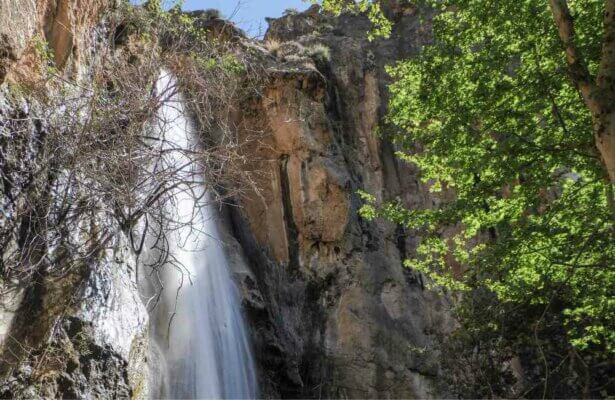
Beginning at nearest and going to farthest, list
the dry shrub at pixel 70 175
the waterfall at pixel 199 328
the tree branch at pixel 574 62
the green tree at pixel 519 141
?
the tree branch at pixel 574 62
the dry shrub at pixel 70 175
the green tree at pixel 519 141
the waterfall at pixel 199 328

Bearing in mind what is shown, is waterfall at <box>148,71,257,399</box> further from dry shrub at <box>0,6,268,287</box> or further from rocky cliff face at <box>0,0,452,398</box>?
dry shrub at <box>0,6,268,287</box>

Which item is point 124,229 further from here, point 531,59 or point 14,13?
point 531,59

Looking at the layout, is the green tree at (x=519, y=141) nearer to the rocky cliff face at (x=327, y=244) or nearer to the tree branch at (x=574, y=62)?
the tree branch at (x=574, y=62)

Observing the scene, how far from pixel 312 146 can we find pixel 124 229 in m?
9.10

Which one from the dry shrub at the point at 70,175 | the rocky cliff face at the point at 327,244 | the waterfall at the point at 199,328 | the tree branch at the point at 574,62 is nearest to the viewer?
the tree branch at the point at 574,62

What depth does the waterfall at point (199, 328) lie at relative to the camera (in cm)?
1030

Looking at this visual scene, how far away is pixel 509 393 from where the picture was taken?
10477mm

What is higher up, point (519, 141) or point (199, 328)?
point (519, 141)

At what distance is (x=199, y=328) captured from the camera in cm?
1133

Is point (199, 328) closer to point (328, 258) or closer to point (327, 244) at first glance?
point (328, 258)

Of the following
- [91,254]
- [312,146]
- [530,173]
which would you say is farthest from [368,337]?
[91,254]

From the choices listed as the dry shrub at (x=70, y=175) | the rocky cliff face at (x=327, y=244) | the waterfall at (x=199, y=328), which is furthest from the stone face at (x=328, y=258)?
the dry shrub at (x=70, y=175)

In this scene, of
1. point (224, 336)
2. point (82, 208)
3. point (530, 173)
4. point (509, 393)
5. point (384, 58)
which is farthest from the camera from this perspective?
point (384, 58)

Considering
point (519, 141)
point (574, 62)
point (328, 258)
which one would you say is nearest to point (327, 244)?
point (328, 258)
